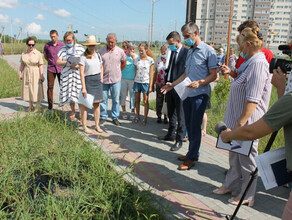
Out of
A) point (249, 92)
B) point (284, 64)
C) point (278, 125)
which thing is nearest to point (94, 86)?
point (249, 92)

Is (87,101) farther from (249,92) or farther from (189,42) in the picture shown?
(249,92)

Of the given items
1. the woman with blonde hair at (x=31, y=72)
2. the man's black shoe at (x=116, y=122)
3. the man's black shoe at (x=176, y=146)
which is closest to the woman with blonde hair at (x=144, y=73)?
A: the man's black shoe at (x=116, y=122)

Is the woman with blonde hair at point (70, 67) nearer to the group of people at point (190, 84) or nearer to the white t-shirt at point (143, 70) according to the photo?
the group of people at point (190, 84)

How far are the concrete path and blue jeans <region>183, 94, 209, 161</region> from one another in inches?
13.9

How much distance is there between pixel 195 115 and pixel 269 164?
6.64 ft

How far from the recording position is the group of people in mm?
2703

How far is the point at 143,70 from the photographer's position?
20.1 ft


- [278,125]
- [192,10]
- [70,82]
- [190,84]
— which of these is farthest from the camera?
[192,10]

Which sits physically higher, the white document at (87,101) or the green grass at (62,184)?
the white document at (87,101)

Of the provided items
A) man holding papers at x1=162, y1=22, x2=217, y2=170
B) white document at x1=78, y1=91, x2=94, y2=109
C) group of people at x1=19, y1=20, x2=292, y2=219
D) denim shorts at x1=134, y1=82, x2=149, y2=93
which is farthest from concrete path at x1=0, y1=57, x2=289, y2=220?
denim shorts at x1=134, y1=82, x2=149, y2=93

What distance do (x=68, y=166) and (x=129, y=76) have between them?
372 centimetres

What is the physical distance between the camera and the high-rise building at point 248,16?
3196 inches

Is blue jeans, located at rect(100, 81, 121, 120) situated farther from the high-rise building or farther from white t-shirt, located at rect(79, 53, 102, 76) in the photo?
the high-rise building

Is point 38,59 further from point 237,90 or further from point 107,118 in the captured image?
point 237,90
